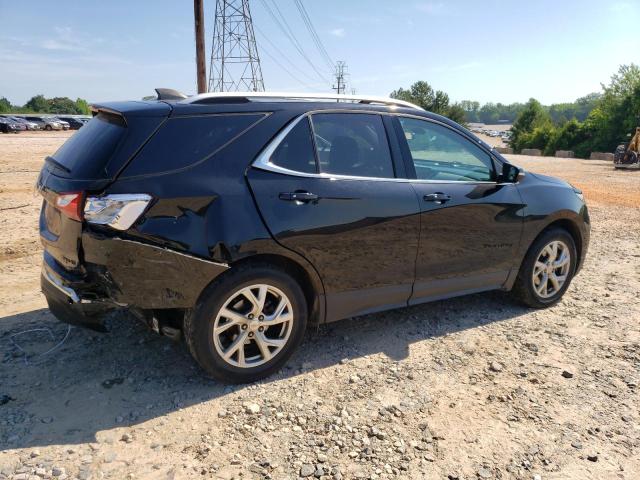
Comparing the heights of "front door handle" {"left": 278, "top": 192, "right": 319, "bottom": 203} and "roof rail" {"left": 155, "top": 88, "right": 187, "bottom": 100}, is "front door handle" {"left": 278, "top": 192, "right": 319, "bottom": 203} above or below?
below

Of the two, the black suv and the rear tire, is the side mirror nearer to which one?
the black suv

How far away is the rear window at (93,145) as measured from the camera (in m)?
3.06

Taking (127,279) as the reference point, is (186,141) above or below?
above

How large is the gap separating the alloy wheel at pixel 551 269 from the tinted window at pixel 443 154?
3.24 feet

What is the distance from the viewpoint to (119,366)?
3.61 metres

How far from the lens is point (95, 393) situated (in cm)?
328

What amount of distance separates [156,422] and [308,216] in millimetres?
1565

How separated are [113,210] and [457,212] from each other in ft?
8.50

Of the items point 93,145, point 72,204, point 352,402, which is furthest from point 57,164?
point 352,402

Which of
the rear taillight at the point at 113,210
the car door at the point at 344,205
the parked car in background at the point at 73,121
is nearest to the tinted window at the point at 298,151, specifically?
the car door at the point at 344,205

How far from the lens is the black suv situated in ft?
9.93

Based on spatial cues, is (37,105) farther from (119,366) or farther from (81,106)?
(119,366)

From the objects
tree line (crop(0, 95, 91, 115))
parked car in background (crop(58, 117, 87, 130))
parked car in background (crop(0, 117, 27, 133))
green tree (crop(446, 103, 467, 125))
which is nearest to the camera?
parked car in background (crop(0, 117, 27, 133))

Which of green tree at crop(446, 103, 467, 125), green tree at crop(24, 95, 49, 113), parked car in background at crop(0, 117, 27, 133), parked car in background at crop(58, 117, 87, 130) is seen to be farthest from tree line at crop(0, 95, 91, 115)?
green tree at crop(446, 103, 467, 125)
